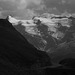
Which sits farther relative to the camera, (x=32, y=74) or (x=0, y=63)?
(x=0, y=63)

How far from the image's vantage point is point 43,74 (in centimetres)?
16138

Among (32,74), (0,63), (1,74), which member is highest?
(0,63)

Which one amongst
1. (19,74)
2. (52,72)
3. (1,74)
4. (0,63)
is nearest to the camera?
(1,74)

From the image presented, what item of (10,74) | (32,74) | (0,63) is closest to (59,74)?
(32,74)

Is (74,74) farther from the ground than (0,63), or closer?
closer

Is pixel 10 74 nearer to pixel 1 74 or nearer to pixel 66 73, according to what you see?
pixel 1 74

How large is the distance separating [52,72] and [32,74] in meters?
13.1

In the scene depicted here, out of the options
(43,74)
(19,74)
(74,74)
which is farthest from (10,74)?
(74,74)

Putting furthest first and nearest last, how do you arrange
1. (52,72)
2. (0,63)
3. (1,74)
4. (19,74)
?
(0,63)
(52,72)
(19,74)
(1,74)

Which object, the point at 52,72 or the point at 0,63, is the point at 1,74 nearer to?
the point at 52,72

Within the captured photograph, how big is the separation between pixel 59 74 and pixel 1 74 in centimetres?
3444

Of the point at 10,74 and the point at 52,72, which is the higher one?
the point at 52,72

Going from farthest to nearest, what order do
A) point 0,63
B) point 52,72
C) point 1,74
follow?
point 0,63 < point 52,72 < point 1,74

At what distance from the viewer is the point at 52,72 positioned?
536 ft
